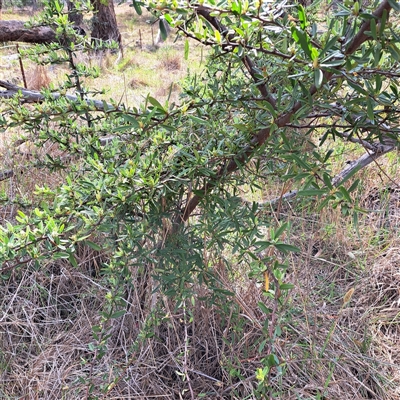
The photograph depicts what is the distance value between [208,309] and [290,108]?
2.20ft

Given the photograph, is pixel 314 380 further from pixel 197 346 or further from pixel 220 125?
pixel 220 125

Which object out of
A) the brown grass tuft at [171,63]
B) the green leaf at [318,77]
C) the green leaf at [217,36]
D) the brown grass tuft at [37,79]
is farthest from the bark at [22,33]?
the green leaf at [318,77]

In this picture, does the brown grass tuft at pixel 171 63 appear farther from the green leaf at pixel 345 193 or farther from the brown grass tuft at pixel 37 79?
the green leaf at pixel 345 193

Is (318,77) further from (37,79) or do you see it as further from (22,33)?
(37,79)

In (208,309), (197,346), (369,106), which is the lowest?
(197,346)

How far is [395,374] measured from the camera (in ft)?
4.04

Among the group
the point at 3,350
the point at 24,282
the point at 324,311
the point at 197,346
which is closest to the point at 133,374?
the point at 197,346

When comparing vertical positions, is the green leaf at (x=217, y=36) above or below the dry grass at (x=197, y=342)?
above

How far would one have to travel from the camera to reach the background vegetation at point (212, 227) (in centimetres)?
71

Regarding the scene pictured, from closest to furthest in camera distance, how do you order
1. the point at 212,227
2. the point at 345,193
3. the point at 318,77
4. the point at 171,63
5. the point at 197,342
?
the point at 318,77, the point at 345,193, the point at 212,227, the point at 197,342, the point at 171,63

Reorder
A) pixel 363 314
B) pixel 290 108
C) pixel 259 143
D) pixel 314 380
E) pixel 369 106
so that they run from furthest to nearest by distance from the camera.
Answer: pixel 363 314
pixel 314 380
pixel 259 143
pixel 290 108
pixel 369 106

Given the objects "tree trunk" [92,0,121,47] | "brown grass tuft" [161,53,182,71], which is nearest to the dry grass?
"brown grass tuft" [161,53,182,71]

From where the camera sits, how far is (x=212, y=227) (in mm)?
934

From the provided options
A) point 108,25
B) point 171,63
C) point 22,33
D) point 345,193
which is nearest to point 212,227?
point 345,193
